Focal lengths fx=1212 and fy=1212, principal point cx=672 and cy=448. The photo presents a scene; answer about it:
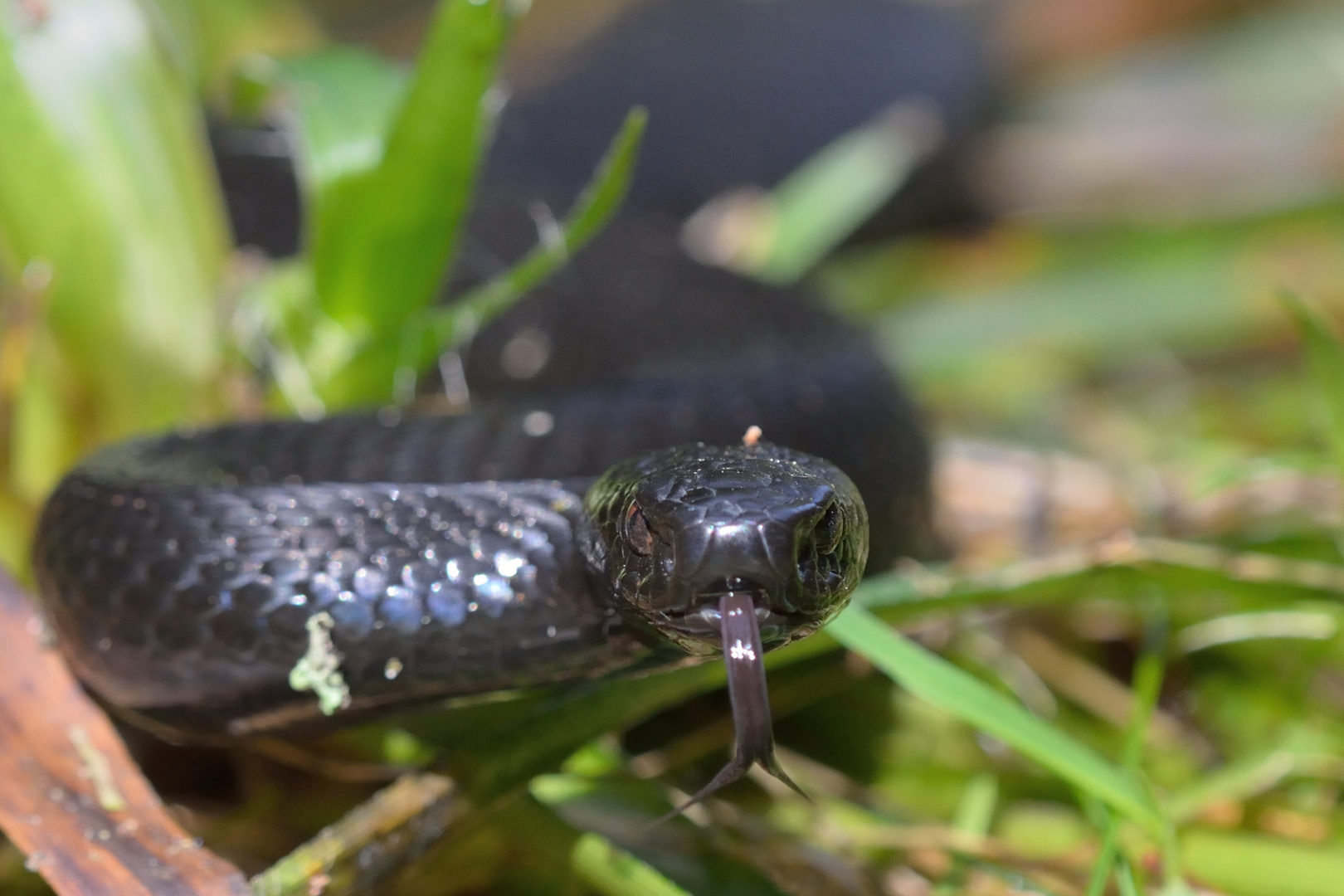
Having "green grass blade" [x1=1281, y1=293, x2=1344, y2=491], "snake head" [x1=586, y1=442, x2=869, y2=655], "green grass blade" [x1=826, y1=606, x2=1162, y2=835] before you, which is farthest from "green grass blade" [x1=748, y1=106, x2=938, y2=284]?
"snake head" [x1=586, y1=442, x2=869, y2=655]

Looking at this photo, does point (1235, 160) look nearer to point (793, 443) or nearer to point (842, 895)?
point (793, 443)

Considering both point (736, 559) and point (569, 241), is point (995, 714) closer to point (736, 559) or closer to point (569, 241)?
point (736, 559)

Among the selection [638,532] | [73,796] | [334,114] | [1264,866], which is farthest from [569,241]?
[1264,866]

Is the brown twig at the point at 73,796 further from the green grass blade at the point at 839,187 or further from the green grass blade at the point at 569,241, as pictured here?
the green grass blade at the point at 839,187

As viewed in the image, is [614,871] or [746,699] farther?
[614,871]

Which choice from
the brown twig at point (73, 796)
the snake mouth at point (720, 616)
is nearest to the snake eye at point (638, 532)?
the snake mouth at point (720, 616)

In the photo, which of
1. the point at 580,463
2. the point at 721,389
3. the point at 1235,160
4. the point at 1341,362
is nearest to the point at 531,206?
the point at 721,389

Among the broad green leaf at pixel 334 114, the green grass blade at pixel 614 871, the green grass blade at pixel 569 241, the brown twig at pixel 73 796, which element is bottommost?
the green grass blade at pixel 614 871
